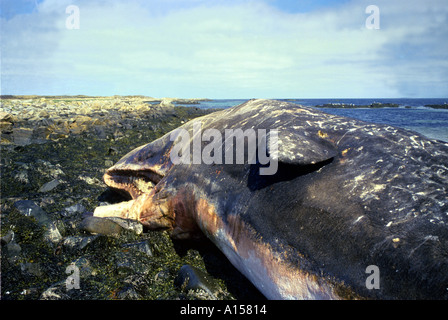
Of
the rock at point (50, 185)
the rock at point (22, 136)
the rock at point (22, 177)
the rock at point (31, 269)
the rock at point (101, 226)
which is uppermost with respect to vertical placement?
the rock at point (22, 136)

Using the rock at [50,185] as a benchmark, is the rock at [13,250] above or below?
below

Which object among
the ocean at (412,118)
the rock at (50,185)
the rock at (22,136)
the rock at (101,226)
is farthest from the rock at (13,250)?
the ocean at (412,118)

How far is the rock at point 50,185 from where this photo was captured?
557 cm

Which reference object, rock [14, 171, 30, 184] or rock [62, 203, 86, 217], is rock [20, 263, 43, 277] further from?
rock [14, 171, 30, 184]

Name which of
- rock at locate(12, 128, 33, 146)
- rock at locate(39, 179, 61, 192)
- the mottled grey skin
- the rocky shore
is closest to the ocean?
the mottled grey skin

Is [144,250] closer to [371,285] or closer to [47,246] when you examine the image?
[47,246]

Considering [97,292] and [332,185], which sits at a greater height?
[332,185]

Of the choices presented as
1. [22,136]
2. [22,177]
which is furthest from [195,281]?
[22,136]

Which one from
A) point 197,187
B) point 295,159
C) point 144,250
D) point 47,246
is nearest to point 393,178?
point 295,159

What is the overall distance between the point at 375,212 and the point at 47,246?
3613 mm

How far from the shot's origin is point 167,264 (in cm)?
366

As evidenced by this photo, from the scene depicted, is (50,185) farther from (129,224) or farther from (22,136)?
(22,136)

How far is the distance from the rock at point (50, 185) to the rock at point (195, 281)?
358cm

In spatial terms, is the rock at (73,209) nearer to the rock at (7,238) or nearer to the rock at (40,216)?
the rock at (40,216)
